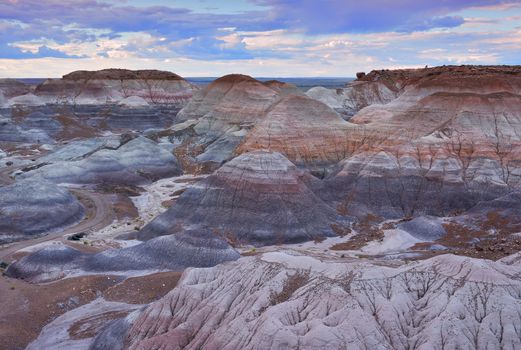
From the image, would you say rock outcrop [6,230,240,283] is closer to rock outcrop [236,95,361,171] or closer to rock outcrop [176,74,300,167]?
rock outcrop [236,95,361,171]

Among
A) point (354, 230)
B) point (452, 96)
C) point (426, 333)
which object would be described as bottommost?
point (354, 230)

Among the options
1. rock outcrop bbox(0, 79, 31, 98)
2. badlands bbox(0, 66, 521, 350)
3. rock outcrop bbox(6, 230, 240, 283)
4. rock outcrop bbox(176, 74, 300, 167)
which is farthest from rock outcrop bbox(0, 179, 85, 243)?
rock outcrop bbox(0, 79, 31, 98)

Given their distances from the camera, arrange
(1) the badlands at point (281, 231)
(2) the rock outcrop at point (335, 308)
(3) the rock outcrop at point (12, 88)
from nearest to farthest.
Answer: (2) the rock outcrop at point (335, 308) → (1) the badlands at point (281, 231) → (3) the rock outcrop at point (12, 88)

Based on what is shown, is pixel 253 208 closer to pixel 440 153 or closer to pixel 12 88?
pixel 440 153

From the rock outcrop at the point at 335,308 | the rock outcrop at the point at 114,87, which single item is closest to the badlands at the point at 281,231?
the rock outcrop at the point at 335,308

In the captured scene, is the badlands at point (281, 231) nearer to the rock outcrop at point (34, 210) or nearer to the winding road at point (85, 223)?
the rock outcrop at point (34, 210)

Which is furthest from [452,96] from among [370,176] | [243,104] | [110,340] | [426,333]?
[110,340]

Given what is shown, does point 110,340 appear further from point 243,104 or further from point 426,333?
point 243,104

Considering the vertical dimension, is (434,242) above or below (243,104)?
below
